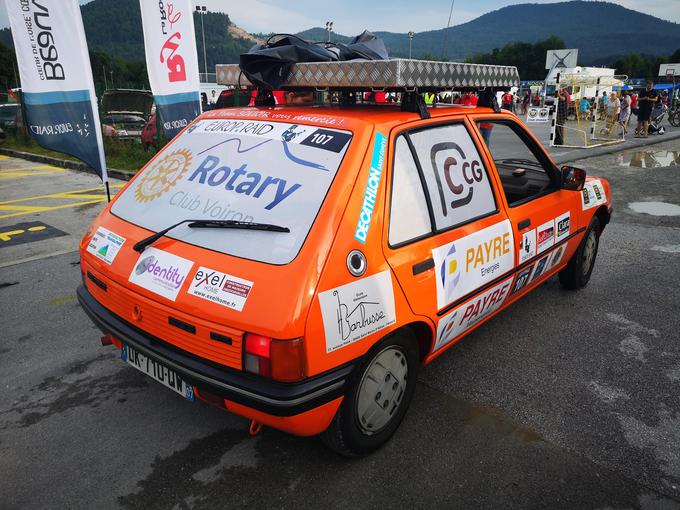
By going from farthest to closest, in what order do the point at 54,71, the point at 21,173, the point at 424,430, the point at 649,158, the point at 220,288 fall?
the point at 649,158
the point at 21,173
the point at 54,71
the point at 424,430
the point at 220,288

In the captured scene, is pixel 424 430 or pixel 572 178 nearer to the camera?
pixel 424 430

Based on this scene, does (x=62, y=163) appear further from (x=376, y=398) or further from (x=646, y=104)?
(x=646, y=104)

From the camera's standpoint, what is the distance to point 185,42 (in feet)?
22.2

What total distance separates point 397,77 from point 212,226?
1.15 metres

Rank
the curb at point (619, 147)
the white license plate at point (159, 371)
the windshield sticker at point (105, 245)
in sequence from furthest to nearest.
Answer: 1. the curb at point (619, 147)
2. the windshield sticker at point (105, 245)
3. the white license plate at point (159, 371)

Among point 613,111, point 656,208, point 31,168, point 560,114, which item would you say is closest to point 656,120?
point 613,111

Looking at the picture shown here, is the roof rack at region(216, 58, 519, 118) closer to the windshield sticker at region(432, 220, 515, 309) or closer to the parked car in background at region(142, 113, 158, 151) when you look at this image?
the windshield sticker at region(432, 220, 515, 309)

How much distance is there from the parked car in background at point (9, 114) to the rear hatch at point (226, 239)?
19.7m

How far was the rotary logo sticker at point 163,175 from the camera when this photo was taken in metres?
2.64

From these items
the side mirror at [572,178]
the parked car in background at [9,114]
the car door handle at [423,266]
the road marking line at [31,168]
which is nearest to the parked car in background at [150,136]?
the road marking line at [31,168]

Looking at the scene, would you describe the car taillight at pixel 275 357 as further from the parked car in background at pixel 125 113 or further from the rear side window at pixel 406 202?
the parked car in background at pixel 125 113

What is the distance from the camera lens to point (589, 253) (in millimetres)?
4547

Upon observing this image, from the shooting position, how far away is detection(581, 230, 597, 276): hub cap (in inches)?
175

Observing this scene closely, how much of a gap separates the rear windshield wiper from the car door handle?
0.66 metres
